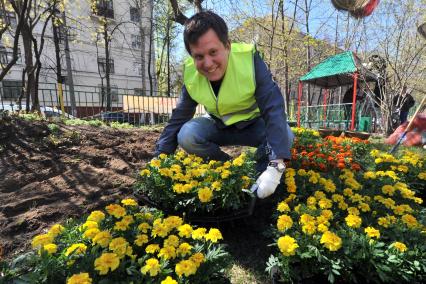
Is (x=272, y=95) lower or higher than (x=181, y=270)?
higher

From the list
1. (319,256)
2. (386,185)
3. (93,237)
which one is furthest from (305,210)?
(93,237)

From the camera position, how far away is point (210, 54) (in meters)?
2.02

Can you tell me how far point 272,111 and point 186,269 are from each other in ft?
4.27

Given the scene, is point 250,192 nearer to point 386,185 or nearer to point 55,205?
point 386,185

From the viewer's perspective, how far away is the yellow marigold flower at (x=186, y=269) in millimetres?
1089

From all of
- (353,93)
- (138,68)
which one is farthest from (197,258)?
(138,68)

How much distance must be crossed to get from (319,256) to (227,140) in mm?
1613

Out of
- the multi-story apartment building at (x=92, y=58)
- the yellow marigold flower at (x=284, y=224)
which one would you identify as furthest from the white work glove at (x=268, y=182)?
the multi-story apartment building at (x=92, y=58)

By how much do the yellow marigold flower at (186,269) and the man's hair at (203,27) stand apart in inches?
55.6

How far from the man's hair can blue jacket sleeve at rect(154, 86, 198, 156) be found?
597mm

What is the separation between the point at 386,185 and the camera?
2.10 m

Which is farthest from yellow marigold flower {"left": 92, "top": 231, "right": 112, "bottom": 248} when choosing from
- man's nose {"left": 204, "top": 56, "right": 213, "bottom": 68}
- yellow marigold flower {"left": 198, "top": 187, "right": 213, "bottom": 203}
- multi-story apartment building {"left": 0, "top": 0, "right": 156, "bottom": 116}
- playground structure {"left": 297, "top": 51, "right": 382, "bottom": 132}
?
multi-story apartment building {"left": 0, "top": 0, "right": 156, "bottom": 116}

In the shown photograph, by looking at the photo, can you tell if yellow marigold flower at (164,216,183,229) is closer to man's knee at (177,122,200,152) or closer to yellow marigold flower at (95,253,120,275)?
yellow marigold flower at (95,253,120,275)

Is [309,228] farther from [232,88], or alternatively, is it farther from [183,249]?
[232,88]
